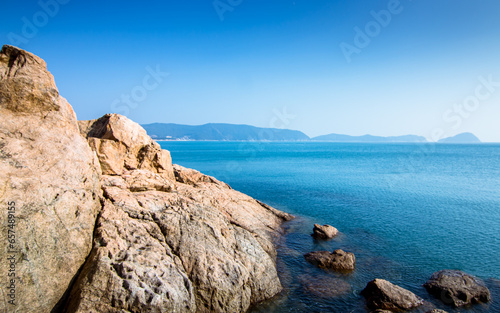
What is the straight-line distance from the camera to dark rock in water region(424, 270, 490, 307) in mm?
14836

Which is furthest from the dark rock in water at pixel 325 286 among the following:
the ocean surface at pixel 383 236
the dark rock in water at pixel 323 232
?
the dark rock in water at pixel 323 232

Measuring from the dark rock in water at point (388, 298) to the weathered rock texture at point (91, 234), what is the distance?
4787 mm

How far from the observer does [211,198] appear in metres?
22.3

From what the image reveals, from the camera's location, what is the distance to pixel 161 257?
12.4m

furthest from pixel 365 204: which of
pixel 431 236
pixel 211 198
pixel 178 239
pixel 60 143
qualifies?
pixel 60 143

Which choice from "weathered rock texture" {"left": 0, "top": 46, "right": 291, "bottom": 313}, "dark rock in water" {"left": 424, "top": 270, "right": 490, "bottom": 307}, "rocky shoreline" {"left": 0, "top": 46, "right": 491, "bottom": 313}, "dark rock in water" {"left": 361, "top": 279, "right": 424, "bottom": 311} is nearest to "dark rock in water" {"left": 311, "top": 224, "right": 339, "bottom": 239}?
"rocky shoreline" {"left": 0, "top": 46, "right": 491, "bottom": 313}

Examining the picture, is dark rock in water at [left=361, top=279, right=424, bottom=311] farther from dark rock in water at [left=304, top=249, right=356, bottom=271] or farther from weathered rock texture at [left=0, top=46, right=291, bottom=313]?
weathered rock texture at [left=0, top=46, right=291, bottom=313]

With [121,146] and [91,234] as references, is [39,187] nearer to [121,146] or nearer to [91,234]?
[91,234]

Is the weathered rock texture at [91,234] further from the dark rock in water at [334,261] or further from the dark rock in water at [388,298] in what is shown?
the dark rock in water at [388,298]

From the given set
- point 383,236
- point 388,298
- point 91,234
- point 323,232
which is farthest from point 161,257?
point 383,236

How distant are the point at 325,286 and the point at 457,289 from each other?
700cm

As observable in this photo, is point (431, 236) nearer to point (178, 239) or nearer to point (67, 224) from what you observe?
point (178, 239)

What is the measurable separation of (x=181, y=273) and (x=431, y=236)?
23.4 metres

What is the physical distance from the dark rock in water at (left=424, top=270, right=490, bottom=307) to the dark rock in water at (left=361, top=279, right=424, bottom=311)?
62.3 inches
